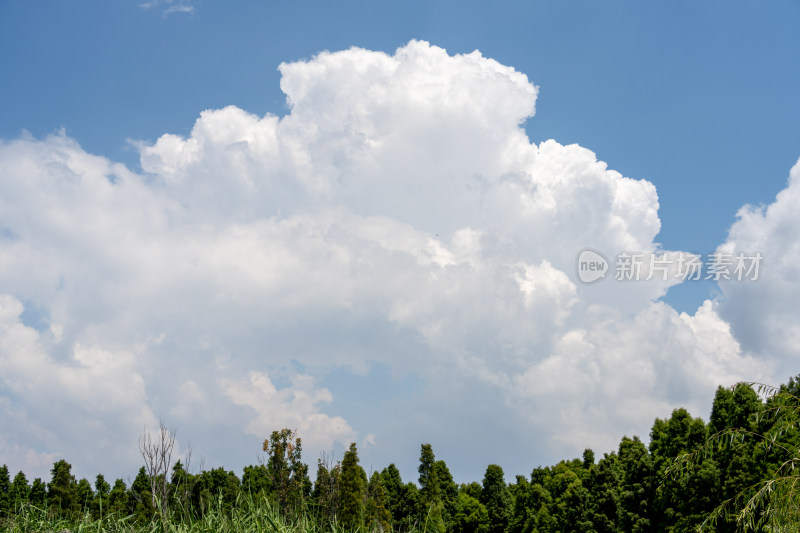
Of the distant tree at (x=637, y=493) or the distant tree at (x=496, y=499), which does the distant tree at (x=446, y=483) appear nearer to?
the distant tree at (x=496, y=499)

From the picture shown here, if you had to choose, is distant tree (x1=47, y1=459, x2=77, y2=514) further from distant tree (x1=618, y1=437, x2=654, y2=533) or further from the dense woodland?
distant tree (x1=618, y1=437, x2=654, y2=533)

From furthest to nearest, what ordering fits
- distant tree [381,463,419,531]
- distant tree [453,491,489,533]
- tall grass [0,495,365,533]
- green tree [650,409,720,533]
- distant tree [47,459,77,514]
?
distant tree [381,463,419,531], distant tree [453,491,489,533], distant tree [47,459,77,514], green tree [650,409,720,533], tall grass [0,495,365,533]

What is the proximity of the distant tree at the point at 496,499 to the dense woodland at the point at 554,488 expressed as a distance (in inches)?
3.3

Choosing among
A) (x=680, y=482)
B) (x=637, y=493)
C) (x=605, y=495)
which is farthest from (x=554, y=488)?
(x=680, y=482)

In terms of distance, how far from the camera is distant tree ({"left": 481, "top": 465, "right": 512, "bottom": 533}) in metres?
48.8

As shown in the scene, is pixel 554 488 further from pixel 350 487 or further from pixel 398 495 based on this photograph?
pixel 398 495

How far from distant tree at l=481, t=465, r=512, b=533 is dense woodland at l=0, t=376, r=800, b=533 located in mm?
83

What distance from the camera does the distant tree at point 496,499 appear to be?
48812mm

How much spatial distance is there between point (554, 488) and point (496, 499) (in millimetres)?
14636

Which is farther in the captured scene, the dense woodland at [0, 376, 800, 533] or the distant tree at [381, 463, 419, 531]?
the distant tree at [381, 463, 419, 531]

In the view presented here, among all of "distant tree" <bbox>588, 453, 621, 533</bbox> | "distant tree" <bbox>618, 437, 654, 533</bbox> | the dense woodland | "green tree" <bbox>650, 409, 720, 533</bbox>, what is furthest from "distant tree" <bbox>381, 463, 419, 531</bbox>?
"green tree" <bbox>650, 409, 720, 533</bbox>

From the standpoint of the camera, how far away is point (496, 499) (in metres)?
49.8

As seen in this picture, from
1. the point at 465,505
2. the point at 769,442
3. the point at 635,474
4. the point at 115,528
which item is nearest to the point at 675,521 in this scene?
the point at 635,474

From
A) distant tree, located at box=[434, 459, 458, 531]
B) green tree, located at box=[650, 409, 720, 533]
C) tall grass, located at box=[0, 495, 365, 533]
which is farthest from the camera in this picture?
distant tree, located at box=[434, 459, 458, 531]
